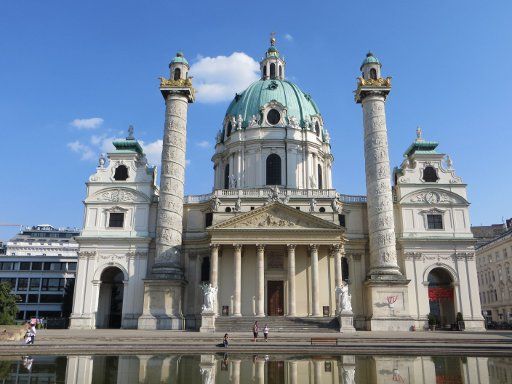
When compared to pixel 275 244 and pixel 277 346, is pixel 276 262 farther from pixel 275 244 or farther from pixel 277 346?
pixel 277 346

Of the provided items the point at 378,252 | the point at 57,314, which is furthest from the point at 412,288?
the point at 57,314

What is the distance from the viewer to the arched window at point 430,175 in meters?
45.7

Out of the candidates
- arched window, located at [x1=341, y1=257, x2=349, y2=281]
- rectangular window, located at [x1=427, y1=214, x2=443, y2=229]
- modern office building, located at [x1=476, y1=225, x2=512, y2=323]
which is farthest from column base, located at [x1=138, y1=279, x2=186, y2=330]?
modern office building, located at [x1=476, y1=225, x2=512, y2=323]

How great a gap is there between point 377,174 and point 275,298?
14.3 m

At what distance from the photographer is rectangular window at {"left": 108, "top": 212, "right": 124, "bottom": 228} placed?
44.4m

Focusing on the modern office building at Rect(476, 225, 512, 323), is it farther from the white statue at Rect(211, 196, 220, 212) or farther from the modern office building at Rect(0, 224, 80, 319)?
the modern office building at Rect(0, 224, 80, 319)

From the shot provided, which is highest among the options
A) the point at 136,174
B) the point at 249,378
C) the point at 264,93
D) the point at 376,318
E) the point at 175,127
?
the point at 264,93

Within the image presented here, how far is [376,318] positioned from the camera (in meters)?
37.3

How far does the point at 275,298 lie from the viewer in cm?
4262

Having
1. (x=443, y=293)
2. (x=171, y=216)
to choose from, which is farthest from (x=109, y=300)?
(x=443, y=293)

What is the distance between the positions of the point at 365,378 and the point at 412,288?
99.2 ft

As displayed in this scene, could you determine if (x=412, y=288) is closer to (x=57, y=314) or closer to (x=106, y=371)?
(x=106, y=371)

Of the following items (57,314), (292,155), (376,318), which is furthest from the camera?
(57,314)

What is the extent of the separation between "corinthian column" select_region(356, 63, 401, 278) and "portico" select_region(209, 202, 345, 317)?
3.28 metres
